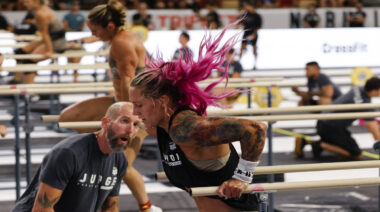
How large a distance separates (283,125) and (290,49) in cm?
632

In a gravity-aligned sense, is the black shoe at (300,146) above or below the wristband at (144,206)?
below

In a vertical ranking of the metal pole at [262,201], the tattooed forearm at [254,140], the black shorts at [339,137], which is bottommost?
the black shorts at [339,137]

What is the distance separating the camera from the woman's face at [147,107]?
316 centimetres

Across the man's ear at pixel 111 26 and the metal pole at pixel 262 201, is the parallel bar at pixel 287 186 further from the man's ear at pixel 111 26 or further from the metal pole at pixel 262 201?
the man's ear at pixel 111 26

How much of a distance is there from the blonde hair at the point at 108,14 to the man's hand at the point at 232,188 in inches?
100

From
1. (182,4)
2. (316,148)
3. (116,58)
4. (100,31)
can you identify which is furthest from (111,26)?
(182,4)

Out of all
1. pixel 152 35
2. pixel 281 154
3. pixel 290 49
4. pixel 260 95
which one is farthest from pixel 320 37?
pixel 281 154

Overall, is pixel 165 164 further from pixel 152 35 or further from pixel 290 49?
pixel 290 49

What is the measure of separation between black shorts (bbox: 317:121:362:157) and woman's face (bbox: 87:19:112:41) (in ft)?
15.2

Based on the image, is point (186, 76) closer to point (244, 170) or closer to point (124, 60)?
point (244, 170)

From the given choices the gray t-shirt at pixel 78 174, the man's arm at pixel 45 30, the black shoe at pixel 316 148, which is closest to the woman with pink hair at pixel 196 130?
the gray t-shirt at pixel 78 174

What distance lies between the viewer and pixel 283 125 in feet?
38.6

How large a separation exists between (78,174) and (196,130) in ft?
3.81

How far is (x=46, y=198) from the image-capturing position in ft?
12.2
